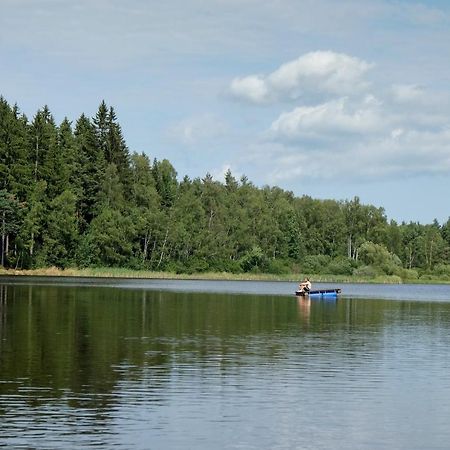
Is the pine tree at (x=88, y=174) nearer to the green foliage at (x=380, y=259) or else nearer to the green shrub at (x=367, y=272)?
the green shrub at (x=367, y=272)

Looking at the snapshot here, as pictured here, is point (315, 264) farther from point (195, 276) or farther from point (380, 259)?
point (195, 276)

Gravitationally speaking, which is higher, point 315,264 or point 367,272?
point 315,264

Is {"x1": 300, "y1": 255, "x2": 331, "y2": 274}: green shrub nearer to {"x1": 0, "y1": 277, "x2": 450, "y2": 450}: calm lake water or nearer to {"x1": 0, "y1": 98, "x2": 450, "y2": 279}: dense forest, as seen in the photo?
{"x1": 0, "y1": 98, "x2": 450, "y2": 279}: dense forest

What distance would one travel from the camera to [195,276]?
545ft

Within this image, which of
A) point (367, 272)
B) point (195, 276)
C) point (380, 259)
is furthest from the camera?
point (380, 259)

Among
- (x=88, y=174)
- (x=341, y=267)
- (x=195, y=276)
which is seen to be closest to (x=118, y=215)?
(x=88, y=174)

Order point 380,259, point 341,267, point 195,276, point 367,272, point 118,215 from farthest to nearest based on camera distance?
point 380,259 < point 341,267 < point 367,272 < point 195,276 < point 118,215

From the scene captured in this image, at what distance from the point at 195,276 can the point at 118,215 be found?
2025 cm

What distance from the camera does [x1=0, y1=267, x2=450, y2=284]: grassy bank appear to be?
459 ft

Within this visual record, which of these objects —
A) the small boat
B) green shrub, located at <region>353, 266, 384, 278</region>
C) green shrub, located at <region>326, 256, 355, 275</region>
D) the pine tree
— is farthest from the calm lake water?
green shrub, located at <region>326, 256, 355, 275</region>

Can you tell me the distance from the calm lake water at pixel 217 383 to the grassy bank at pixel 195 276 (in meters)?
82.5

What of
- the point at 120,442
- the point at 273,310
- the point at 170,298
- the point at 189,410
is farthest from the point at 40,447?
the point at 170,298

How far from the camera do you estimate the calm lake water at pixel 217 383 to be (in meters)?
22.9

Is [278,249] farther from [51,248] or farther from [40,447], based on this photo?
[40,447]
